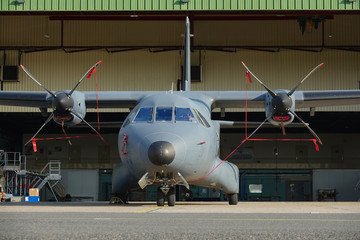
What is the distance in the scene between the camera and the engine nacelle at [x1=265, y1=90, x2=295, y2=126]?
52.4ft

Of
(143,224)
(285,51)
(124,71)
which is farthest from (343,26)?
(143,224)

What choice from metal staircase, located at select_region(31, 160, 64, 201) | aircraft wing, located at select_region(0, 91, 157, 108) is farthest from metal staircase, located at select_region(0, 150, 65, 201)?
aircraft wing, located at select_region(0, 91, 157, 108)

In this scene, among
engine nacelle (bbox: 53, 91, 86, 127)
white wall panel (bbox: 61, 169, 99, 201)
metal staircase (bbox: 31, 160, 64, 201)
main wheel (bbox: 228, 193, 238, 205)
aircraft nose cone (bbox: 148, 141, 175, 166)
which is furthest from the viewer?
white wall panel (bbox: 61, 169, 99, 201)

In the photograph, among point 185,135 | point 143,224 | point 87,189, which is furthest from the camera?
point 87,189

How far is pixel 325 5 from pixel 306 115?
12.1m

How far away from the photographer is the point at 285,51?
33688 mm

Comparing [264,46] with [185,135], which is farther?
[264,46]

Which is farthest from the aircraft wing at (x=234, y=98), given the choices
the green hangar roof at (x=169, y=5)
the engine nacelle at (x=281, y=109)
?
the green hangar roof at (x=169, y=5)

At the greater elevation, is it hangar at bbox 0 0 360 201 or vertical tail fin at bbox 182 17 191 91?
hangar at bbox 0 0 360 201

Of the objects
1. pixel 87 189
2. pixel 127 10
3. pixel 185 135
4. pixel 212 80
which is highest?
pixel 127 10

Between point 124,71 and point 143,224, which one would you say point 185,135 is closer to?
point 143,224

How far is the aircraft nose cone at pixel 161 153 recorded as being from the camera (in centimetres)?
1182

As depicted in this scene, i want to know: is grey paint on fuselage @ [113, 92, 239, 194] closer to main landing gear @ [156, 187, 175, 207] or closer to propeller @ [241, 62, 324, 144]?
main landing gear @ [156, 187, 175, 207]

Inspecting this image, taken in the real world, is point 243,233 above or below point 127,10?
below
